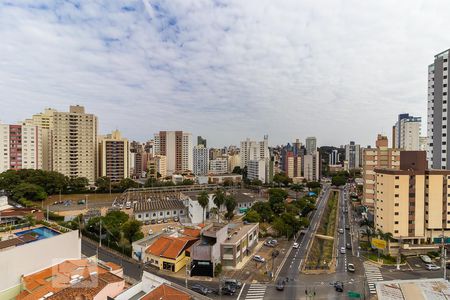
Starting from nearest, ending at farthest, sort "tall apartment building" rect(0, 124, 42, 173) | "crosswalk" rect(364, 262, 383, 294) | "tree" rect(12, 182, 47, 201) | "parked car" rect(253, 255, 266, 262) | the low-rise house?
"crosswalk" rect(364, 262, 383, 294), the low-rise house, "parked car" rect(253, 255, 266, 262), "tree" rect(12, 182, 47, 201), "tall apartment building" rect(0, 124, 42, 173)

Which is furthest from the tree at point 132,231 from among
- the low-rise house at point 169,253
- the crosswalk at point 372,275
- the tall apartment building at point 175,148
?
the tall apartment building at point 175,148

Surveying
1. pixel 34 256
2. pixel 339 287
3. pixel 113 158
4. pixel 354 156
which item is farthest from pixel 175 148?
pixel 339 287

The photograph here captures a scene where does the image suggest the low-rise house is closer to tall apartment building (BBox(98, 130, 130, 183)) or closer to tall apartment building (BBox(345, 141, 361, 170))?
tall apartment building (BBox(98, 130, 130, 183))

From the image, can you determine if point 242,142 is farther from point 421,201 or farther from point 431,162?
point 421,201

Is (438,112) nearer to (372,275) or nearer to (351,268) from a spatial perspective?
(372,275)

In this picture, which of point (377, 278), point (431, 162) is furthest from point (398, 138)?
point (377, 278)

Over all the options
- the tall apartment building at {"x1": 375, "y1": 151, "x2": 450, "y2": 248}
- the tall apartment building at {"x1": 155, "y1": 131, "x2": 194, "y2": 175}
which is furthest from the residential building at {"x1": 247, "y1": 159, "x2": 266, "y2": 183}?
the tall apartment building at {"x1": 375, "y1": 151, "x2": 450, "y2": 248}
